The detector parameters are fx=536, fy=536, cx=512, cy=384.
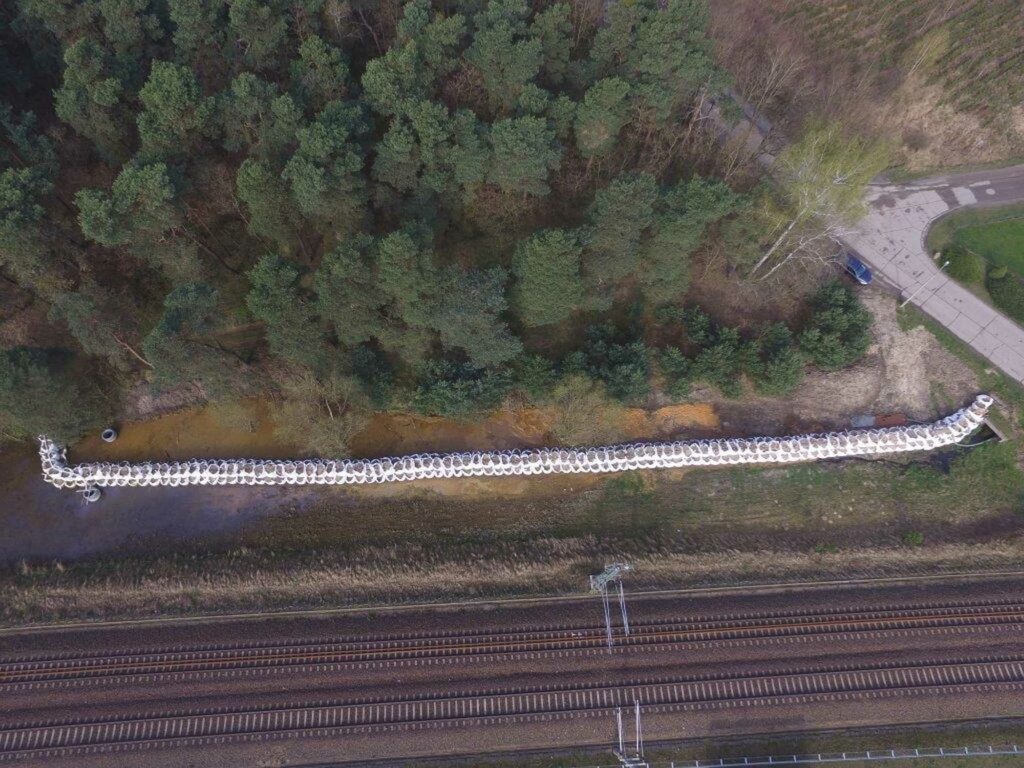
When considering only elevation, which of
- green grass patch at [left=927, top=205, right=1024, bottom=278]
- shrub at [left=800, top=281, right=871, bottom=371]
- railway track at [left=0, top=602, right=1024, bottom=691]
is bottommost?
railway track at [left=0, top=602, right=1024, bottom=691]

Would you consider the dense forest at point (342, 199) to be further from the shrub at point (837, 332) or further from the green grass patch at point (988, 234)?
the green grass patch at point (988, 234)

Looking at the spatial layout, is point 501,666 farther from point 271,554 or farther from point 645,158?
point 645,158

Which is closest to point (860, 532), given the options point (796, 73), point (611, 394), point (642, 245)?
point (611, 394)

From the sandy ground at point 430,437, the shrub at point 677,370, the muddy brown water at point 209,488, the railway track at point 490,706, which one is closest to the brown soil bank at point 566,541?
the muddy brown water at point 209,488

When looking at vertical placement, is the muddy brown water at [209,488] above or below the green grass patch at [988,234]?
below

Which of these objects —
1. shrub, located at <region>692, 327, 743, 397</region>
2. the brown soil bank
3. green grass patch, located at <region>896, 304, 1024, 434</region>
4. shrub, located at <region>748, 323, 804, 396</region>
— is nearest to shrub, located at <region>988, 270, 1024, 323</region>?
green grass patch, located at <region>896, 304, 1024, 434</region>

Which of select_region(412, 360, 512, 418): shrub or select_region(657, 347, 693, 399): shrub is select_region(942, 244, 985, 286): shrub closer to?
select_region(657, 347, 693, 399): shrub

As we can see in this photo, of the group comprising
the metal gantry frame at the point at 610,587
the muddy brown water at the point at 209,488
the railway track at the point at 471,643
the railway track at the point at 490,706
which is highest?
the muddy brown water at the point at 209,488

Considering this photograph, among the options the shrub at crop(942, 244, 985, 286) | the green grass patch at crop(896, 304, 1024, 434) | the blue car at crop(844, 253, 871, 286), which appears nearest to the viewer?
the green grass patch at crop(896, 304, 1024, 434)
